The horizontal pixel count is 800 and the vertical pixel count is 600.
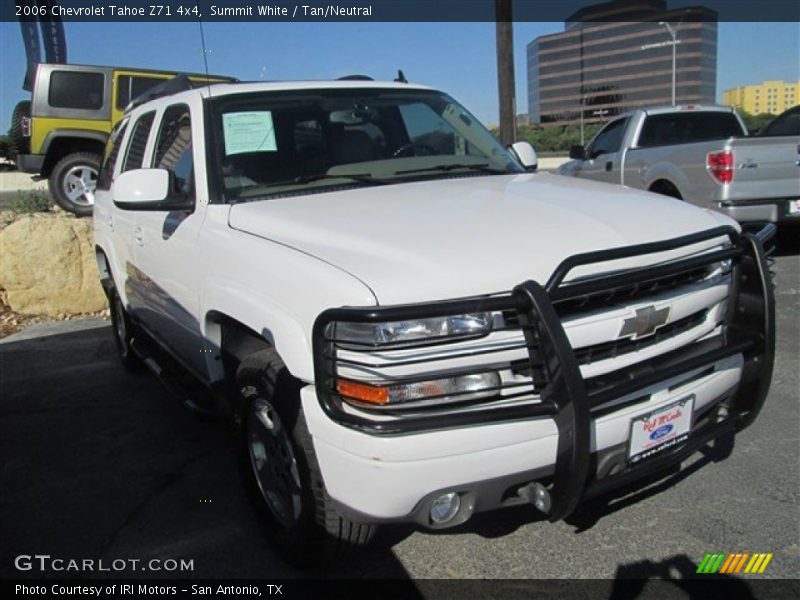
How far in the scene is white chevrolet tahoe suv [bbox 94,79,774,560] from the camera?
2152 millimetres

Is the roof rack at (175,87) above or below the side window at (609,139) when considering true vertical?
above

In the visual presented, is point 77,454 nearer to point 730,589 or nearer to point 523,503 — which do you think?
point 523,503

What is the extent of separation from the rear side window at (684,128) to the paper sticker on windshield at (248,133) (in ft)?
24.2

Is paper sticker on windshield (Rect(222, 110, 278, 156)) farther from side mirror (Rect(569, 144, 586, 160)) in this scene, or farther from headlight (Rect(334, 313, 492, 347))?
side mirror (Rect(569, 144, 586, 160))

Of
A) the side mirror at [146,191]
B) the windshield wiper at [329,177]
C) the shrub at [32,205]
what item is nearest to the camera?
the side mirror at [146,191]

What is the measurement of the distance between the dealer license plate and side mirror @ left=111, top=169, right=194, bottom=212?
86.3 inches

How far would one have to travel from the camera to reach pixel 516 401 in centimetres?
223

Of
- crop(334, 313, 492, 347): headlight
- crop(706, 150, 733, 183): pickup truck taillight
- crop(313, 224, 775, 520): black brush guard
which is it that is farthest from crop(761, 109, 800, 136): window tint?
crop(334, 313, 492, 347): headlight

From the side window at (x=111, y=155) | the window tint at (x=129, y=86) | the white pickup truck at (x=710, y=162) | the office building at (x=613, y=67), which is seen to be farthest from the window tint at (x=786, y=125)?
the office building at (x=613, y=67)

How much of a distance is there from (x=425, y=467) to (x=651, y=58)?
2467 inches

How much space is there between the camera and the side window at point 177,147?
3.59m

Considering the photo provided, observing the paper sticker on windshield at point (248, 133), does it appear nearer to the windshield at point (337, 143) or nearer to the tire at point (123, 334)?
the windshield at point (337, 143)

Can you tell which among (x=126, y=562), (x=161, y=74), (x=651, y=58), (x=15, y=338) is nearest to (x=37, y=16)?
(x=161, y=74)

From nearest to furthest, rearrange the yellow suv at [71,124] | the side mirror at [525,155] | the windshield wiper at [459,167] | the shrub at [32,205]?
→ the windshield wiper at [459,167] < the side mirror at [525,155] < the shrub at [32,205] < the yellow suv at [71,124]
